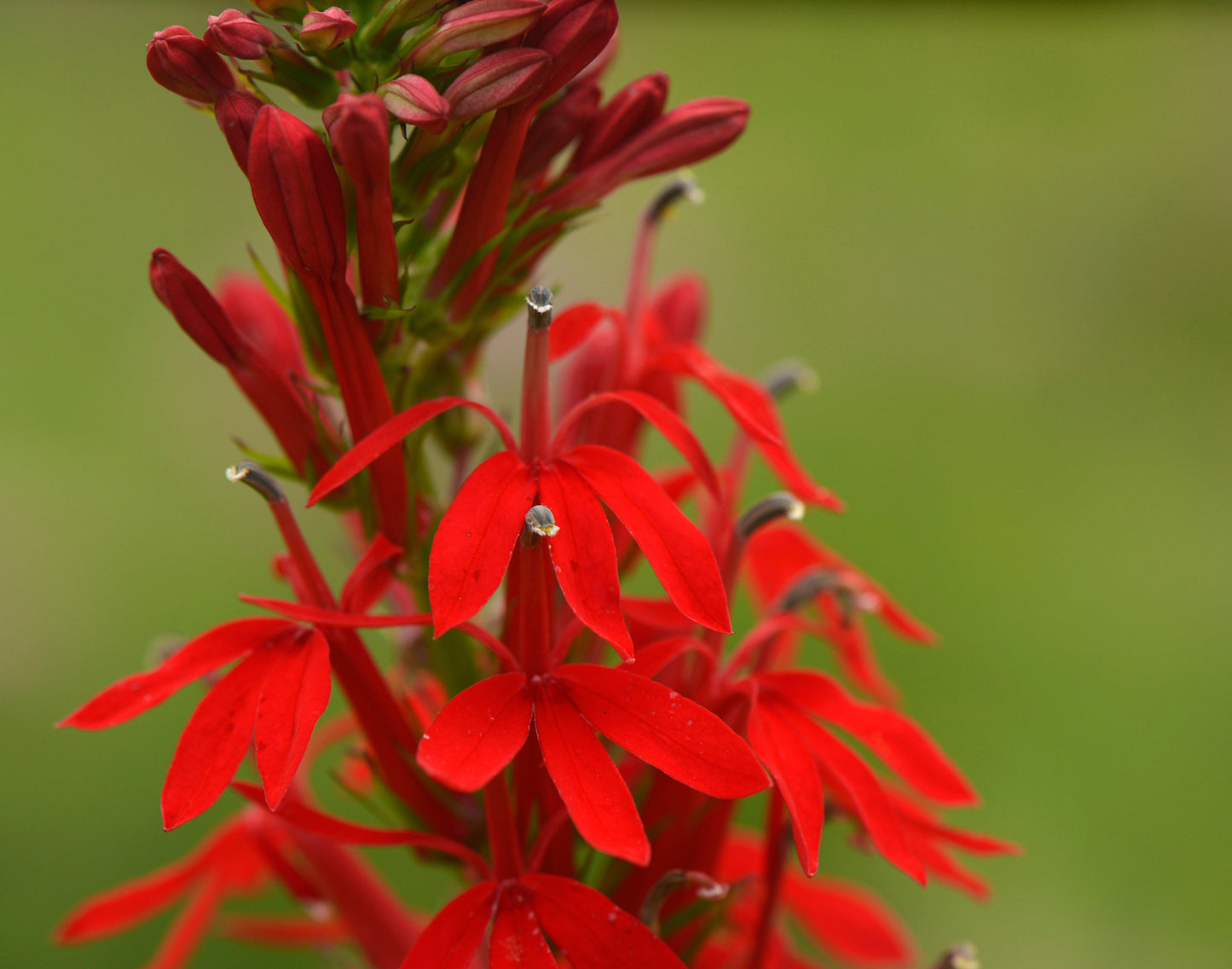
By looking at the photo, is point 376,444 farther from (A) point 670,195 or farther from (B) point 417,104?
(A) point 670,195

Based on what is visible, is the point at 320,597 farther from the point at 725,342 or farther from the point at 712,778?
the point at 725,342

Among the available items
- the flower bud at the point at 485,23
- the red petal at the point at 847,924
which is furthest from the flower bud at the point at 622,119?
the red petal at the point at 847,924

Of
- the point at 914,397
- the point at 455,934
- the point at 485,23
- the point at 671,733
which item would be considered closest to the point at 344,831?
the point at 455,934

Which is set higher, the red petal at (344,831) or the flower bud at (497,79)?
the flower bud at (497,79)

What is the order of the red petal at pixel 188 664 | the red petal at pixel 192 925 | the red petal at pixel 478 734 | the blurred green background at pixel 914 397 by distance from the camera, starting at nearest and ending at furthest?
1. the red petal at pixel 478 734
2. the red petal at pixel 188 664
3. the red petal at pixel 192 925
4. the blurred green background at pixel 914 397

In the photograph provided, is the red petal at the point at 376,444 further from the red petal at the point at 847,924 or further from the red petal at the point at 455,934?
the red petal at the point at 847,924

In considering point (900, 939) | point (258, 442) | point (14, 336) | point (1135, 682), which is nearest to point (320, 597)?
point (900, 939)

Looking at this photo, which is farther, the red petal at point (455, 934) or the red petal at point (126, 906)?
the red petal at point (126, 906)
